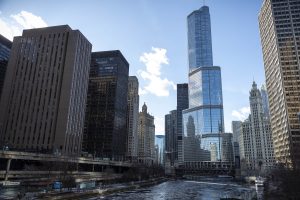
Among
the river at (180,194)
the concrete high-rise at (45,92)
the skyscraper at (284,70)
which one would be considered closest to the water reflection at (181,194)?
the river at (180,194)

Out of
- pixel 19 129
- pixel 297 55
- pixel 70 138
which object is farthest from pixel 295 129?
pixel 19 129

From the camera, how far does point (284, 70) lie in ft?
589

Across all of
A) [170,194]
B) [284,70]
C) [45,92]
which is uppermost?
[284,70]

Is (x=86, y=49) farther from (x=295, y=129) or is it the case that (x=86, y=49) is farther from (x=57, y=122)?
(x=295, y=129)

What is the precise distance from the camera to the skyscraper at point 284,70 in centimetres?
17088

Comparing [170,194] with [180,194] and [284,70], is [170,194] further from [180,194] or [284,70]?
[284,70]

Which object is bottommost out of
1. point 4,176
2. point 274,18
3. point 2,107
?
point 4,176

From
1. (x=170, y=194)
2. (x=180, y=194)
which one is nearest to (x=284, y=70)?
(x=180, y=194)

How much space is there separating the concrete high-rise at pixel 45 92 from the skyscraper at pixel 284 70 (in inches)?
5039

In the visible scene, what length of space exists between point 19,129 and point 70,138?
3043 centimetres

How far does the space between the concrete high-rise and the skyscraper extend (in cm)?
12800

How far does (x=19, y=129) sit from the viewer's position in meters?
172

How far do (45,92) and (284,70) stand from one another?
149078mm

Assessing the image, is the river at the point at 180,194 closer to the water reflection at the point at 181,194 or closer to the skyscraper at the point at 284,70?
the water reflection at the point at 181,194
